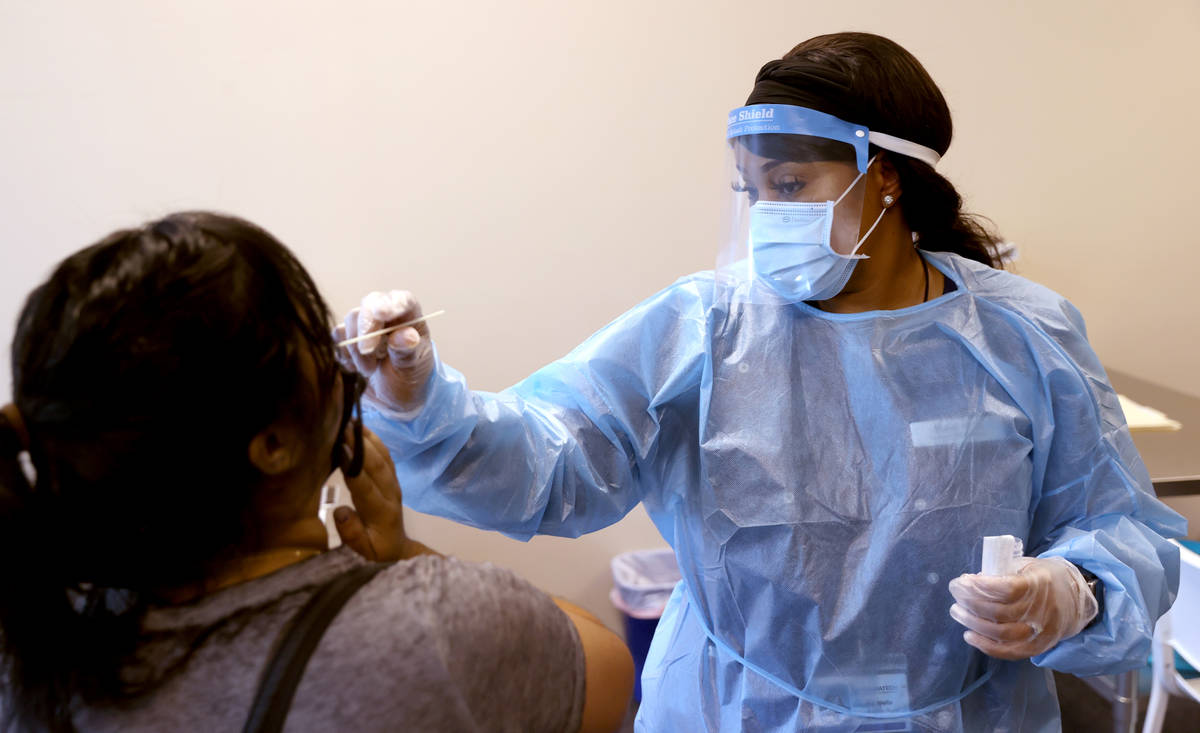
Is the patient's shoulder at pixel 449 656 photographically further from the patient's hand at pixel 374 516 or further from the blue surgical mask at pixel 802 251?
the blue surgical mask at pixel 802 251

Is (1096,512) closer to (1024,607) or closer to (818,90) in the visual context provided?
(1024,607)

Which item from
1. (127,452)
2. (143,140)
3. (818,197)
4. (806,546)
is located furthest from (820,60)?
(143,140)

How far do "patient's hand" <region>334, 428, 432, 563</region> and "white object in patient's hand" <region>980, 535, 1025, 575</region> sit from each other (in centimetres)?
67

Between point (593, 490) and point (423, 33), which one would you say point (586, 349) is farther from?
point (423, 33)

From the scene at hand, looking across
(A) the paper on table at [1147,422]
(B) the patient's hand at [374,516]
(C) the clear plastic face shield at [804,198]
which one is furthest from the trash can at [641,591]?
(B) the patient's hand at [374,516]

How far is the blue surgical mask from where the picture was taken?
3.85 ft

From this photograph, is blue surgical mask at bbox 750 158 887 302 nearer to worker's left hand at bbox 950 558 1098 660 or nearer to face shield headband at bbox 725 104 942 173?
face shield headband at bbox 725 104 942 173

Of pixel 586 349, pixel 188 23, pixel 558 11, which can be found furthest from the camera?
pixel 558 11

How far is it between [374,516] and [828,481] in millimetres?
593

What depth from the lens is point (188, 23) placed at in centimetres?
207

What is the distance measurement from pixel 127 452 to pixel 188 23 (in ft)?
6.17

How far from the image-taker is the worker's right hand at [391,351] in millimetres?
961

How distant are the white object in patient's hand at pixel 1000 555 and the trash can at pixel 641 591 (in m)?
1.44

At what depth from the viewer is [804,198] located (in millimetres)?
1185
